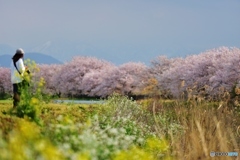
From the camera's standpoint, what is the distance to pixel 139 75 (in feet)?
144

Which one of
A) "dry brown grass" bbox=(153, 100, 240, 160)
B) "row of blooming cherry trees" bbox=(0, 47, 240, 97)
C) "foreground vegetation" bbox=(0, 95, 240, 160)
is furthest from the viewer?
"row of blooming cherry trees" bbox=(0, 47, 240, 97)

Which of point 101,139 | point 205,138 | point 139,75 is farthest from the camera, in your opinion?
point 139,75

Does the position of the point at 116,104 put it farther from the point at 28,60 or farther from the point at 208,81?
the point at 208,81

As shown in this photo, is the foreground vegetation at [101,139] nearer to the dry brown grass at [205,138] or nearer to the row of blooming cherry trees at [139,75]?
the dry brown grass at [205,138]

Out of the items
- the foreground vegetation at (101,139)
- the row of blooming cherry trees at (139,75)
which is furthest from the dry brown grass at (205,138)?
the row of blooming cherry trees at (139,75)

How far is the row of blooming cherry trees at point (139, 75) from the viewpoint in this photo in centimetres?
2969

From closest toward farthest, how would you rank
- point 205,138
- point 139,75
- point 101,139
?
1. point 101,139
2. point 205,138
3. point 139,75

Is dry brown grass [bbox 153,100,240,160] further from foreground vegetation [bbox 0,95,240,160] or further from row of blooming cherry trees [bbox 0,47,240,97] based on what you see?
row of blooming cherry trees [bbox 0,47,240,97]

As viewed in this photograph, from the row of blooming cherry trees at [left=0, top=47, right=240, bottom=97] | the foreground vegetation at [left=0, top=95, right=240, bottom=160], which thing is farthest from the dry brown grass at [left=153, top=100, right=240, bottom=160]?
the row of blooming cherry trees at [left=0, top=47, right=240, bottom=97]

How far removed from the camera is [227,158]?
824cm

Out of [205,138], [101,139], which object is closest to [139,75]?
[205,138]

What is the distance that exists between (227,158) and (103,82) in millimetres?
36392

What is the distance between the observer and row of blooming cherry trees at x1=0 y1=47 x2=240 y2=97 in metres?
29.7

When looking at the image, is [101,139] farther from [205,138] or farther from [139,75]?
[139,75]
